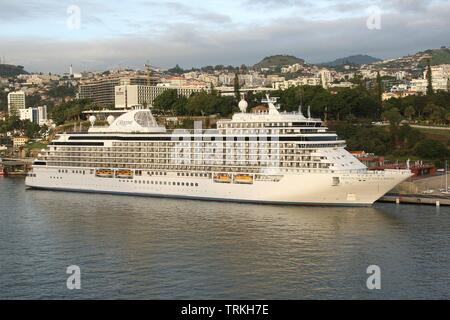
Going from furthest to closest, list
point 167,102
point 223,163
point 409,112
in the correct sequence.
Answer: point 167,102 < point 409,112 < point 223,163

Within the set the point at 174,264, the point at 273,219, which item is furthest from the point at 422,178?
the point at 174,264

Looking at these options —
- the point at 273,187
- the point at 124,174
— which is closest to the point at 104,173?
the point at 124,174

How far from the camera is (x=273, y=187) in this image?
42.9 metres

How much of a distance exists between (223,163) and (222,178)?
1085 mm

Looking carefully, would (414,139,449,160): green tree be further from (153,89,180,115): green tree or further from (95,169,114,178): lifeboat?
(153,89,180,115): green tree

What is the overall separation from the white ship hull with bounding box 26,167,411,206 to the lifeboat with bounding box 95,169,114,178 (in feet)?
0.93

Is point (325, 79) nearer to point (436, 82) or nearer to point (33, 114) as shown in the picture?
point (436, 82)

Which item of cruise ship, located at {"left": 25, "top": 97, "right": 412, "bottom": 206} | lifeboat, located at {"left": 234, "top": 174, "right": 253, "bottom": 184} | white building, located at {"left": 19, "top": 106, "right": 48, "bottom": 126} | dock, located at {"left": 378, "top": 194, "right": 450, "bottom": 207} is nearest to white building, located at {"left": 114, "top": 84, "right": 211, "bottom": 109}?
white building, located at {"left": 19, "top": 106, "right": 48, "bottom": 126}

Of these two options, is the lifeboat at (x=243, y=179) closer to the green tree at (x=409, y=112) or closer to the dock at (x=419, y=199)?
the dock at (x=419, y=199)

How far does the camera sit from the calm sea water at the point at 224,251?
79.9 ft

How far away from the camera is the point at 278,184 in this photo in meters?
42.8

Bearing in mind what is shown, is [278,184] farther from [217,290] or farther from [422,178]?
[217,290]

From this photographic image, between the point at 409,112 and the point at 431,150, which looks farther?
the point at 409,112
